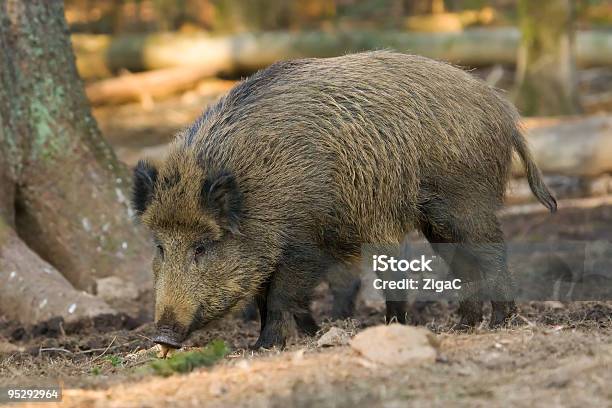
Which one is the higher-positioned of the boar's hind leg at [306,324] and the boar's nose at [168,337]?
the boar's nose at [168,337]

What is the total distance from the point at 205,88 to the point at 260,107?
1076cm

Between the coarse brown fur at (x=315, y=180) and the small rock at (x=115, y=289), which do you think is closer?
the coarse brown fur at (x=315, y=180)

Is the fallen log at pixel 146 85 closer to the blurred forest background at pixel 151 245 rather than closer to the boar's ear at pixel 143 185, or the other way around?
the blurred forest background at pixel 151 245

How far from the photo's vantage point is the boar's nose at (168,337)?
5.38 meters

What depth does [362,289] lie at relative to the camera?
788 centimetres

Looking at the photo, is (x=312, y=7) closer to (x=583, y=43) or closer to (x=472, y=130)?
(x=583, y=43)

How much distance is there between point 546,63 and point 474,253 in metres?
7.09

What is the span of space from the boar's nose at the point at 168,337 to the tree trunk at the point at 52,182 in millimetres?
1818

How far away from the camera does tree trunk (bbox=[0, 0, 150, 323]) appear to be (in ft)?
24.1

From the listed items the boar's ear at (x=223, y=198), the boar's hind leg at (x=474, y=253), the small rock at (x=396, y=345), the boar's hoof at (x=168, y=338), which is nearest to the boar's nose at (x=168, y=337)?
the boar's hoof at (x=168, y=338)

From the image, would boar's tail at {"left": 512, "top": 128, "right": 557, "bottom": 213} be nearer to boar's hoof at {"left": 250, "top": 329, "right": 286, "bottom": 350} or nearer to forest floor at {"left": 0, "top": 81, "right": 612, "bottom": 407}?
forest floor at {"left": 0, "top": 81, "right": 612, "bottom": 407}

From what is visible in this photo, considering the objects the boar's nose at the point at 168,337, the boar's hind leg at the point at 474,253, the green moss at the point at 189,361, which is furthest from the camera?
the boar's hind leg at the point at 474,253

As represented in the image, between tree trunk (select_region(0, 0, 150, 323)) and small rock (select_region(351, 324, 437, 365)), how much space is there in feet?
10.1

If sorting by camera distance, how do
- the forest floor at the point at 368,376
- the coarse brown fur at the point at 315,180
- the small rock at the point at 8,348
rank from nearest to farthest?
Answer: the forest floor at the point at 368,376 < the coarse brown fur at the point at 315,180 < the small rock at the point at 8,348
